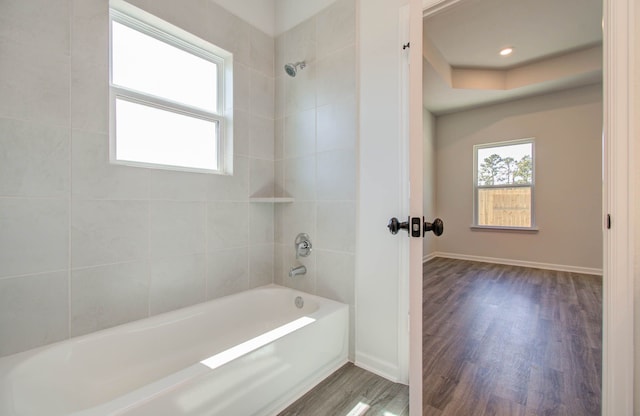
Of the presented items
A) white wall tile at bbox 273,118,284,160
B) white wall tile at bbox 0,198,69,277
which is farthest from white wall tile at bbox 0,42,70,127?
white wall tile at bbox 273,118,284,160

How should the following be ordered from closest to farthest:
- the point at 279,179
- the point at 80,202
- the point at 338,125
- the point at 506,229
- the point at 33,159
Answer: the point at 33,159 → the point at 80,202 → the point at 338,125 → the point at 279,179 → the point at 506,229

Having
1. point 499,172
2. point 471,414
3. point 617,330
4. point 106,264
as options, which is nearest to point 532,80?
point 499,172

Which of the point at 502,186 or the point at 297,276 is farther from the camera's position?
the point at 502,186

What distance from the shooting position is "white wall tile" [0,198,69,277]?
120 centimetres

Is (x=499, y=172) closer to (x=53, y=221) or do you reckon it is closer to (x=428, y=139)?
(x=428, y=139)

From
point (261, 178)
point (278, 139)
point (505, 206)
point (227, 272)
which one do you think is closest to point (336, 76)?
point (278, 139)

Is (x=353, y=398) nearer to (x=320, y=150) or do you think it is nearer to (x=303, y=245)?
(x=303, y=245)

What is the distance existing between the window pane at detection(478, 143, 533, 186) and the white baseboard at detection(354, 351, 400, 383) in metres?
4.29

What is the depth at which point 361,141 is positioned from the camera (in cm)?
181

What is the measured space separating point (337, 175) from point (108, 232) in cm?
143

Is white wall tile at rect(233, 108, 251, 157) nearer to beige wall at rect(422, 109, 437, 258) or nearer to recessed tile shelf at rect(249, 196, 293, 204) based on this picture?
recessed tile shelf at rect(249, 196, 293, 204)

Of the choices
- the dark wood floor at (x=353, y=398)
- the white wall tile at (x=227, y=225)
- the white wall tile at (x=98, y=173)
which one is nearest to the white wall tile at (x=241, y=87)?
the white wall tile at (x=227, y=225)

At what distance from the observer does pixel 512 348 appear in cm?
200

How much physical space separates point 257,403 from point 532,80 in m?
5.12
